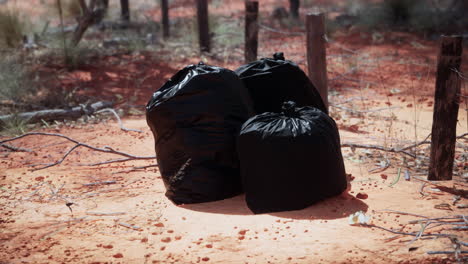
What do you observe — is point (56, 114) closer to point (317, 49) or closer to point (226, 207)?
point (317, 49)

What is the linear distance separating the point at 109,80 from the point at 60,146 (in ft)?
9.55

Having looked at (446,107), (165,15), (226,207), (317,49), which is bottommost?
(226,207)

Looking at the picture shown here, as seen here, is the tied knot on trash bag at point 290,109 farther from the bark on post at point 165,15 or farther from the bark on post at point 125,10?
the bark on post at point 125,10

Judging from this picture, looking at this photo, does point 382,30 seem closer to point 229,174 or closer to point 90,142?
point 90,142

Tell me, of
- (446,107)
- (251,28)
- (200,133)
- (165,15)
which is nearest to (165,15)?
(165,15)

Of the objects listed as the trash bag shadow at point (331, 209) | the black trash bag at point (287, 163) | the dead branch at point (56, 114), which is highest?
the black trash bag at point (287, 163)

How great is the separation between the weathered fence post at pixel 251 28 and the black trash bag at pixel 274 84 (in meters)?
2.05

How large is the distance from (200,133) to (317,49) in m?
1.91

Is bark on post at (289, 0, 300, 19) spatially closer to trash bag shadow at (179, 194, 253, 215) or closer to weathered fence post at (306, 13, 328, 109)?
weathered fence post at (306, 13, 328, 109)

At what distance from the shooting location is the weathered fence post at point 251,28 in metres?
5.79

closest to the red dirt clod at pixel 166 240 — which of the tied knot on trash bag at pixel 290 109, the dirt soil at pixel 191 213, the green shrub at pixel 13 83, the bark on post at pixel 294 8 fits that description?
the dirt soil at pixel 191 213

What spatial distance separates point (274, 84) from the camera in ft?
12.5

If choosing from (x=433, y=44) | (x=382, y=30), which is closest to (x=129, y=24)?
(x=382, y=30)

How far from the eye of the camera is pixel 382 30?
10.6m
